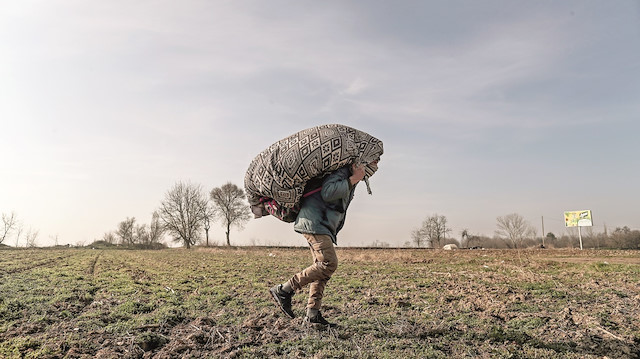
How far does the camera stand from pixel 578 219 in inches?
1346

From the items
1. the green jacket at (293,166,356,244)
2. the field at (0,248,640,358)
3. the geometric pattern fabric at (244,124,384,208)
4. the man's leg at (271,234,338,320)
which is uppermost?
the geometric pattern fabric at (244,124,384,208)

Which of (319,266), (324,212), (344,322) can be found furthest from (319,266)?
(344,322)

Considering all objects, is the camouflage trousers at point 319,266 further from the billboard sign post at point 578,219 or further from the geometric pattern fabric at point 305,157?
the billboard sign post at point 578,219

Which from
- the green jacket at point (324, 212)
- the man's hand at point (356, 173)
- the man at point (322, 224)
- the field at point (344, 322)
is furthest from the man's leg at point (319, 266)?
the man's hand at point (356, 173)

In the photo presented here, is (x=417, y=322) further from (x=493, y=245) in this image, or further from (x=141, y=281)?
(x=493, y=245)

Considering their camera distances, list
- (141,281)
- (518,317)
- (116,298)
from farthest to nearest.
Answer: (141,281) < (116,298) < (518,317)

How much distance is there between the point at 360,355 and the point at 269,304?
10.4 ft

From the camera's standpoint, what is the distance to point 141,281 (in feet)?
33.3

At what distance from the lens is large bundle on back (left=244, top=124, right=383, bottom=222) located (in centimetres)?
426

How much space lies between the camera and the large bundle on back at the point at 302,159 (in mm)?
4262

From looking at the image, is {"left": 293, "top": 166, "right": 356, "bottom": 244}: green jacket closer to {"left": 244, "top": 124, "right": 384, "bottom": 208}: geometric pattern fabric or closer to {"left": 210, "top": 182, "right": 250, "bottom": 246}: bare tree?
{"left": 244, "top": 124, "right": 384, "bottom": 208}: geometric pattern fabric

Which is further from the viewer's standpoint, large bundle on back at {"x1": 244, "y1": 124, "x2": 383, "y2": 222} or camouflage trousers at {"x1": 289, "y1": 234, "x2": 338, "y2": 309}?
camouflage trousers at {"x1": 289, "y1": 234, "x2": 338, "y2": 309}

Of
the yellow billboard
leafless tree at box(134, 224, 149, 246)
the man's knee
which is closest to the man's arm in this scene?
the man's knee

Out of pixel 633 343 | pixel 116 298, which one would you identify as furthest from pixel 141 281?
pixel 633 343
